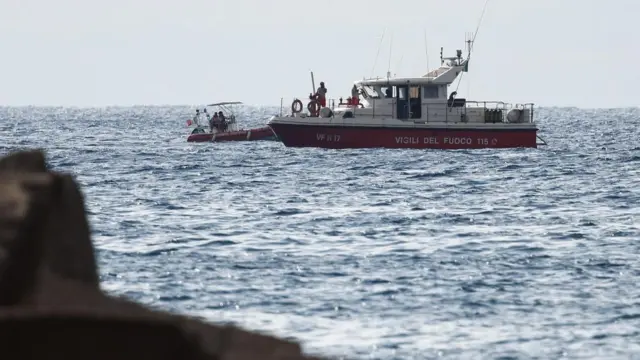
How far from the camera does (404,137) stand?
47500 mm

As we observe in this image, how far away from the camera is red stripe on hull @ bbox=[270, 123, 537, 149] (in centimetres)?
4750

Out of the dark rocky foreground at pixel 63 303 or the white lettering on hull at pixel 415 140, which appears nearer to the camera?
the dark rocky foreground at pixel 63 303

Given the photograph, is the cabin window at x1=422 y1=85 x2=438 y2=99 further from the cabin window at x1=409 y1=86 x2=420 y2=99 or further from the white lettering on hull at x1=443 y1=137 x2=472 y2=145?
the white lettering on hull at x1=443 y1=137 x2=472 y2=145

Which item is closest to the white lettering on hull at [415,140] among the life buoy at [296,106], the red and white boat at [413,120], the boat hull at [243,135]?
the red and white boat at [413,120]

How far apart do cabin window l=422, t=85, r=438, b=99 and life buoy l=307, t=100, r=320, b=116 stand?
175 inches

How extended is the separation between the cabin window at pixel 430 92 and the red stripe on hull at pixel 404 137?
125 centimetres

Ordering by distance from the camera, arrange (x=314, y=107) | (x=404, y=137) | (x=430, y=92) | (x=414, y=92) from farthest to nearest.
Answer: (x=314, y=107)
(x=404, y=137)
(x=430, y=92)
(x=414, y=92)

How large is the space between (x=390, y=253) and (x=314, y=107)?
27.6m

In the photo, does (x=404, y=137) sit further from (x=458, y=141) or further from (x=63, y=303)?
(x=63, y=303)

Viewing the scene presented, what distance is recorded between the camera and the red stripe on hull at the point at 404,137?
4750 cm

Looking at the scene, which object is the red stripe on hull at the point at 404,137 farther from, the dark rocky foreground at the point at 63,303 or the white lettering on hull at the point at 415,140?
the dark rocky foreground at the point at 63,303

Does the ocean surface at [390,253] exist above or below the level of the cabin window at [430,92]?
below

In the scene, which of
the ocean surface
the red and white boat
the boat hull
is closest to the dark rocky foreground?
the ocean surface

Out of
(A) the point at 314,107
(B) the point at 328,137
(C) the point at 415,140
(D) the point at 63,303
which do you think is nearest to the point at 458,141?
(C) the point at 415,140
